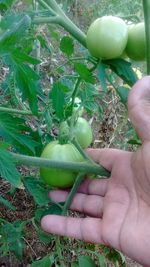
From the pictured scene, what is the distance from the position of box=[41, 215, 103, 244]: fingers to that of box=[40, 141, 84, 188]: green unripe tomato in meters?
0.11

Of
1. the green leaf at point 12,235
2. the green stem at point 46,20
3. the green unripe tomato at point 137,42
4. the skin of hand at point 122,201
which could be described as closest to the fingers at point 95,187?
the skin of hand at point 122,201

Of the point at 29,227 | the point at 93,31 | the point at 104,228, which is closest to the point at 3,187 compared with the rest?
the point at 29,227

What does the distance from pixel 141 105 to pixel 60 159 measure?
280 mm

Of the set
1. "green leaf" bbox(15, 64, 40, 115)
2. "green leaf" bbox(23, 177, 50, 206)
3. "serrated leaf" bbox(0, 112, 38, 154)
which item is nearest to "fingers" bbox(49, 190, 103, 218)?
"green leaf" bbox(23, 177, 50, 206)

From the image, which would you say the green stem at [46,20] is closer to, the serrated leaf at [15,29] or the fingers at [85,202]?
the serrated leaf at [15,29]

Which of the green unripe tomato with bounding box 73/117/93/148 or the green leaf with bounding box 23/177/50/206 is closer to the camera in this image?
the green leaf with bounding box 23/177/50/206

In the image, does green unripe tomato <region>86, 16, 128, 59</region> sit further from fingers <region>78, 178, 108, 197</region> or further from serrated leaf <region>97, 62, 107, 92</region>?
fingers <region>78, 178, 108, 197</region>

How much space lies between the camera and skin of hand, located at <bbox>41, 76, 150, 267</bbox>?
1.17m

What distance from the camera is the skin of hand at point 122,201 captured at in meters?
1.17

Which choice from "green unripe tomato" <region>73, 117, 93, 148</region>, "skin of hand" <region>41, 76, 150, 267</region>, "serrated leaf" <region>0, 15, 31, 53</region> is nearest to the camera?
"serrated leaf" <region>0, 15, 31, 53</region>

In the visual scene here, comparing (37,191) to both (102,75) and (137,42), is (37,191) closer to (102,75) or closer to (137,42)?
(102,75)

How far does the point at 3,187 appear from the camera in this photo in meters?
2.19

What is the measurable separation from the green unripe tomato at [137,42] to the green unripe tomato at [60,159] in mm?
324

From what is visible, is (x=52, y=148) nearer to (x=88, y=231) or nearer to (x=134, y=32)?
(x=88, y=231)
